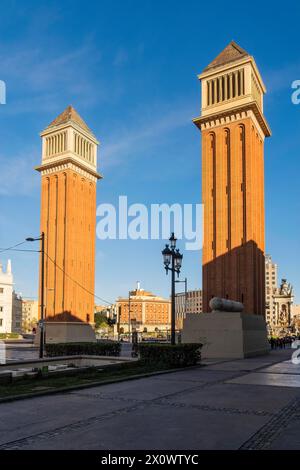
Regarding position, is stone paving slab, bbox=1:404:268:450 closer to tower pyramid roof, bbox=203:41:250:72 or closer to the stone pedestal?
the stone pedestal

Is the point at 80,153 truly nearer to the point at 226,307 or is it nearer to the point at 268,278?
the point at 226,307

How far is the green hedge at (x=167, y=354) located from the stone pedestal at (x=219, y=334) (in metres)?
8.96

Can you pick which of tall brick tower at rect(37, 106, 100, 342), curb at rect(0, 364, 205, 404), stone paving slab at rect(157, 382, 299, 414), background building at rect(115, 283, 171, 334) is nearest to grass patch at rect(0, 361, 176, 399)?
curb at rect(0, 364, 205, 404)

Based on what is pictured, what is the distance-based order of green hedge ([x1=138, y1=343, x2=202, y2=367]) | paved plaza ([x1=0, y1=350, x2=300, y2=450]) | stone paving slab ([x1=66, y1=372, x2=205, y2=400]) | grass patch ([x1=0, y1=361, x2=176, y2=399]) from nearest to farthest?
paved plaza ([x1=0, y1=350, x2=300, y2=450]) < stone paving slab ([x1=66, y1=372, x2=205, y2=400]) < grass patch ([x1=0, y1=361, x2=176, y2=399]) < green hedge ([x1=138, y1=343, x2=202, y2=367])

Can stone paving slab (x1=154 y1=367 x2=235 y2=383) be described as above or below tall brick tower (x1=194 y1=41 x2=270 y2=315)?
below

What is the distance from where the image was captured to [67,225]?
62375 mm

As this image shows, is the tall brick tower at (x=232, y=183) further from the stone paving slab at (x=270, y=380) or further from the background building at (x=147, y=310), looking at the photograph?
the background building at (x=147, y=310)

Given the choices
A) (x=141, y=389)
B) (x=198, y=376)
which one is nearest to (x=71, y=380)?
(x=141, y=389)

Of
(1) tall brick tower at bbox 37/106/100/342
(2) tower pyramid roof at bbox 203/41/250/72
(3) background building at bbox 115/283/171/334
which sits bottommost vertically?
(3) background building at bbox 115/283/171/334

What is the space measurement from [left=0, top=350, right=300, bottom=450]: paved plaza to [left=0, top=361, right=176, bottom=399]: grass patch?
2.77ft

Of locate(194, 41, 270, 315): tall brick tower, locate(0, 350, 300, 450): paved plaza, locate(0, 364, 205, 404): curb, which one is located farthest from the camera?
locate(194, 41, 270, 315): tall brick tower

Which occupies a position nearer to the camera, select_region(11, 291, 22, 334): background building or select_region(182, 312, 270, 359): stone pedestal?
select_region(182, 312, 270, 359): stone pedestal

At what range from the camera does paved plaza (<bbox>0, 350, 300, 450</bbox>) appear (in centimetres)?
791

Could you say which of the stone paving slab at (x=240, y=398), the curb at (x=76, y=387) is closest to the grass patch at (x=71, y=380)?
the curb at (x=76, y=387)
